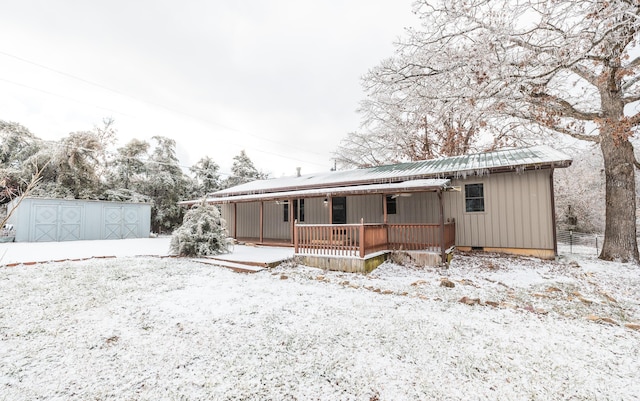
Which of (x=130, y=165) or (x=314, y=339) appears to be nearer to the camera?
(x=314, y=339)

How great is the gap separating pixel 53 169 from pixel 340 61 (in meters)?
19.3

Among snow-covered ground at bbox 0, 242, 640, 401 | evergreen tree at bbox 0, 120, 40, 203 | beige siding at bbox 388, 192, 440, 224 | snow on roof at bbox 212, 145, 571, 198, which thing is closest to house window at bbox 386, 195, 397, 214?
beige siding at bbox 388, 192, 440, 224

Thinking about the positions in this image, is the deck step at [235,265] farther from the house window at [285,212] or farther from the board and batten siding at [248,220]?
the board and batten siding at [248,220]

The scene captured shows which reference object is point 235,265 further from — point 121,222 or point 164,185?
point 164,185

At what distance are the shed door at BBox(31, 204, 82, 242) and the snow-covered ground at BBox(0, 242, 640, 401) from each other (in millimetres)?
11106

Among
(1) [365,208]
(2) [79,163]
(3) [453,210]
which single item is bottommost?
(3) [453,210]

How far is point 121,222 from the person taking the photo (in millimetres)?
16250

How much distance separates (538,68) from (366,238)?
630cm

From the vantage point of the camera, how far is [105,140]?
68.2ft

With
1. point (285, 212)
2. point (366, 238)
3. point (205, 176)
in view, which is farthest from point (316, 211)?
point (205, 176)

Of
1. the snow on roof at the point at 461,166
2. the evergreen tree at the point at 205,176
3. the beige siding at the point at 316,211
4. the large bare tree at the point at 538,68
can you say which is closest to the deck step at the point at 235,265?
the beige siding at the point at 316,211

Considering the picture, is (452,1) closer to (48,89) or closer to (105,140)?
(48,89)

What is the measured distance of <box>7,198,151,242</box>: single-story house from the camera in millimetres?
13359

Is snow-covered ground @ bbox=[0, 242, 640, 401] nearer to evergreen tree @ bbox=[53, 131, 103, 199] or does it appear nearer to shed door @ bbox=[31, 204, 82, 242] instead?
shed door @ bbox=[31, 204, 82, 242]
